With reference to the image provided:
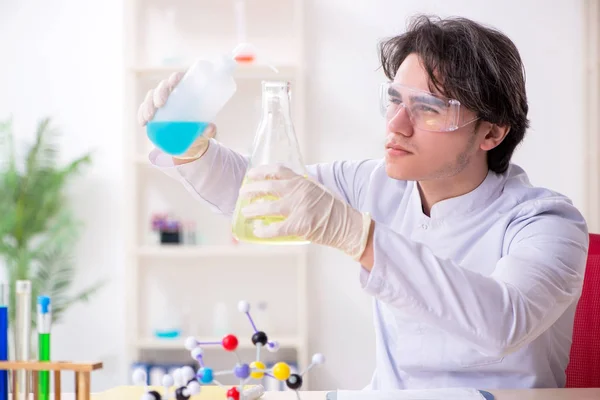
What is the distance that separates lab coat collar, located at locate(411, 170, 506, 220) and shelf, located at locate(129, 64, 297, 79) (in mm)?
2044

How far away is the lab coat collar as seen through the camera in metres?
1.63

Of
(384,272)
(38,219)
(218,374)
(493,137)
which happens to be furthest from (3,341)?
(38,219)

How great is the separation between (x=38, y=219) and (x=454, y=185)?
8.27 ft

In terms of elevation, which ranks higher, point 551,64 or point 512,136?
point 551,64

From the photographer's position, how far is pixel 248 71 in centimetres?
370

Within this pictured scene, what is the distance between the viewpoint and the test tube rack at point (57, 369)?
3.17ft

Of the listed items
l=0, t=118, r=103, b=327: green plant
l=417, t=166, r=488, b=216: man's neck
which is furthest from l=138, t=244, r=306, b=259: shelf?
l=417, t=166, r=488, b=216: man's neck

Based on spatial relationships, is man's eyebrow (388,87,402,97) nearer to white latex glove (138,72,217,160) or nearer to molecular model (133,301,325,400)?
white latex glove (138,72,217,160)

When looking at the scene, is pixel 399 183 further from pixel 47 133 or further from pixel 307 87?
pixel 47 133

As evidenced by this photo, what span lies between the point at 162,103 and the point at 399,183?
681mm

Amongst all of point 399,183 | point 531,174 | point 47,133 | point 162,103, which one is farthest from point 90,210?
point 162,103

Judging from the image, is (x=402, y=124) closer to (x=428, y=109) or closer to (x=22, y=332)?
(x=428, y=109)

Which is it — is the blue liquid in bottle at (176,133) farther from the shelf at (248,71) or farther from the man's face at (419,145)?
the shelf at (248,71)

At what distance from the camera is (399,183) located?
5.87ft
